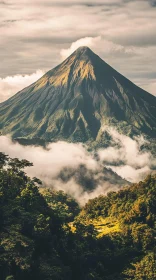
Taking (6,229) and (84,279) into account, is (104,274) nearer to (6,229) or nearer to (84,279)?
(84,279)

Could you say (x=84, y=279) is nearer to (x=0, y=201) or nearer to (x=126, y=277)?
(x=126, y=277)

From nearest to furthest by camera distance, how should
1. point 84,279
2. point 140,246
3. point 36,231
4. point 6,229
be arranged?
1. point 6,229
2. point 36,231
3. point 84,279
4. point 140,246

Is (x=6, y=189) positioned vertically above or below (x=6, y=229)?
above

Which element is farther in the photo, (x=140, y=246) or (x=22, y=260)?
(x=140, y=246)

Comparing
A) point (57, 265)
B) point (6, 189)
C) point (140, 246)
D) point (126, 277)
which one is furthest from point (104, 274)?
point (6, 189)

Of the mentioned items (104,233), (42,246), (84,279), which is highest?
(104,233)

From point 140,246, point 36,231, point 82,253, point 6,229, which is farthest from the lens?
point 140,246
